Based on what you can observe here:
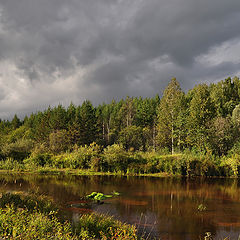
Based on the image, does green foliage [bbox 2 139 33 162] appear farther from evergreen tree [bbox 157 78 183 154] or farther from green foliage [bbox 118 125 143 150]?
green foliage [bbox 118 125 143 150]

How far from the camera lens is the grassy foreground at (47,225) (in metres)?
6.26

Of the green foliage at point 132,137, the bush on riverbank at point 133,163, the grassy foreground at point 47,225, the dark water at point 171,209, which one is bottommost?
the dark water at point 171,209

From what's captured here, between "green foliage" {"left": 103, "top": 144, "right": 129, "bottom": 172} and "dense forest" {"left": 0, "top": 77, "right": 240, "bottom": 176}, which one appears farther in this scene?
"green foliage" {"left": 103, "top": 144, "right": 129, "bottom": 172}

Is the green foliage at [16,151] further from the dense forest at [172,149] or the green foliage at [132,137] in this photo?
the green foliage at [132,137]

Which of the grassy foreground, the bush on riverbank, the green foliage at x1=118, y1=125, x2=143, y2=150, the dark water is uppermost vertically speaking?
the green foliage at x1=118, y1=125, x2=143, y2=150

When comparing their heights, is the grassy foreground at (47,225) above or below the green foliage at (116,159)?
below

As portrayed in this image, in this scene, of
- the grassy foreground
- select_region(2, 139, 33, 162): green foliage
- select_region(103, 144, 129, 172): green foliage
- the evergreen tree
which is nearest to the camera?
the grassy foreground

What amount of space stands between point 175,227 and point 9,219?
8270mm

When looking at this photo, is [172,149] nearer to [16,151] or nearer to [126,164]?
[126,164]

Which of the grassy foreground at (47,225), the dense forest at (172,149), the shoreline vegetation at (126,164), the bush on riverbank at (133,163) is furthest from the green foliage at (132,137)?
the grassy foreground at (47,225)

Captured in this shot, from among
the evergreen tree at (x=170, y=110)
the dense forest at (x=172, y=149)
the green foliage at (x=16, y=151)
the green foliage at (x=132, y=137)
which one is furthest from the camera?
the green foliage at (x=132, y=137)

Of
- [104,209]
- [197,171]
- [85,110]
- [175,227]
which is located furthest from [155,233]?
[85,110]

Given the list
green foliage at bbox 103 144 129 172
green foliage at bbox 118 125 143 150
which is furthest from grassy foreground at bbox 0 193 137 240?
green foliage at bbox 118 125 143 150

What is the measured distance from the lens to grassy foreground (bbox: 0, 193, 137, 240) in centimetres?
626
